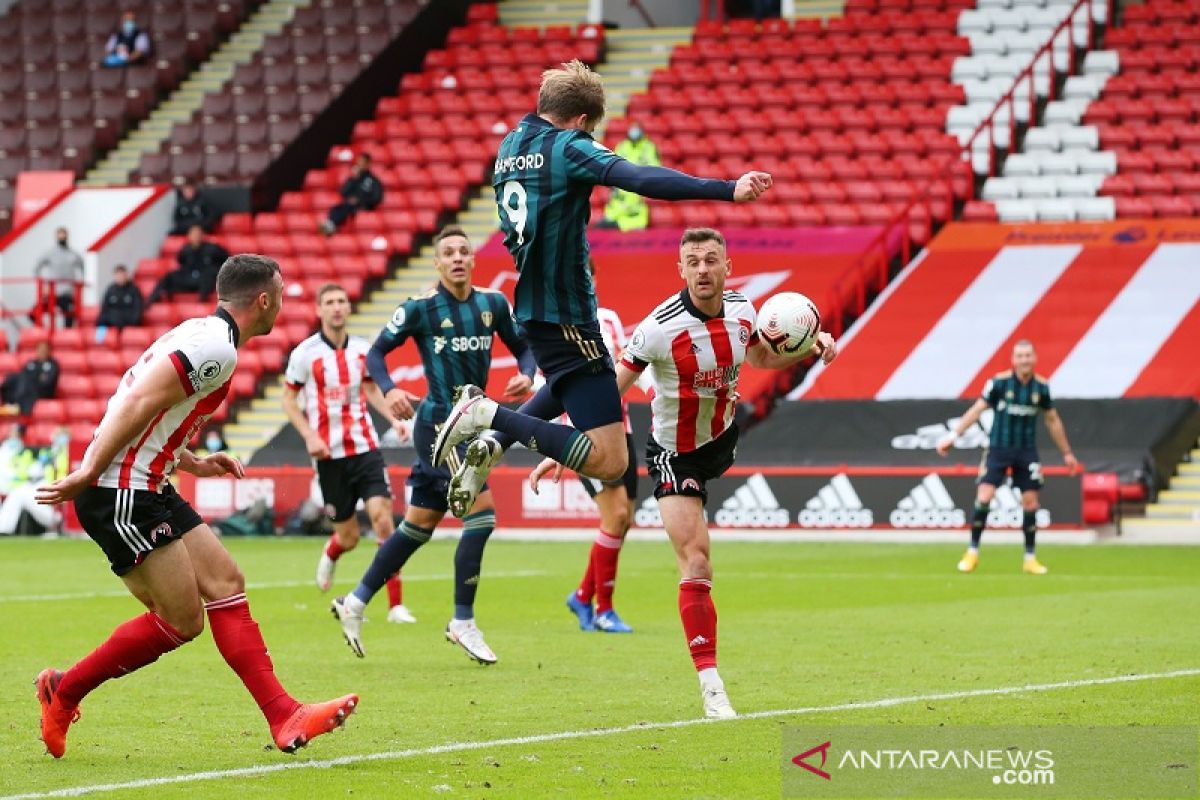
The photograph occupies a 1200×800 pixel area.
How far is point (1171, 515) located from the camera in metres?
22.2

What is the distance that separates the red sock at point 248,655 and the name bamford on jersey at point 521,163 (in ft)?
6.79

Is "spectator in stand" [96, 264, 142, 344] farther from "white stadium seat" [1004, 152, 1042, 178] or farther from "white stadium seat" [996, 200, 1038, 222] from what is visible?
"white stadium seat" [1004, 152, 1042, 178]

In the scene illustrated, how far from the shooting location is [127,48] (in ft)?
115

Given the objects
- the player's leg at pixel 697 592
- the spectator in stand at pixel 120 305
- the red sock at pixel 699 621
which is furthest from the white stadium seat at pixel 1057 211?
the red sock at pixel 699 621

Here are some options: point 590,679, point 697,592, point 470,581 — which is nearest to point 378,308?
point 470,581

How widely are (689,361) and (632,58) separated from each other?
25917mm

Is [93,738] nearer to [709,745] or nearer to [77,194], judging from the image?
[709,745]

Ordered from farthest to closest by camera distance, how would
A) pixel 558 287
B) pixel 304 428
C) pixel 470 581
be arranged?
pixel 304 428 < pixel 470 581 < pixel 558 287

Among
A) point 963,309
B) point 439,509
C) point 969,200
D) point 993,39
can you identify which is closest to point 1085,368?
point 963,309

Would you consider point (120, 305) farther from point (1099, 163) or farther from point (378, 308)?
point (1099, 163)

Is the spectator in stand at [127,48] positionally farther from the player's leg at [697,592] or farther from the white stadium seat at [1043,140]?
the player's leg at [697,592]

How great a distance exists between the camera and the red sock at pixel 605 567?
12609 mm

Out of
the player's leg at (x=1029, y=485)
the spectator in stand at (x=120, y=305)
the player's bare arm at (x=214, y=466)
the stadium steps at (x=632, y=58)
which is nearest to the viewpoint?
the player's bare arm at (x=214, y=466)

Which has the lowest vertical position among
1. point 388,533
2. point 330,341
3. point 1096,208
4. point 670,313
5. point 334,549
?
point 1096,208
